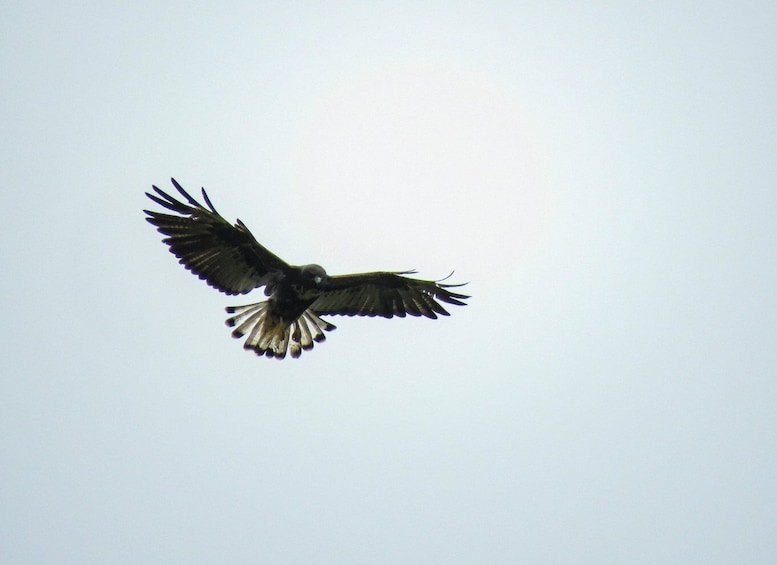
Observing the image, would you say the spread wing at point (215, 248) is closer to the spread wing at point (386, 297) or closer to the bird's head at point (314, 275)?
the bird's head at point (314, 275)

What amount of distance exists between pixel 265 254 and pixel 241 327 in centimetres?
123

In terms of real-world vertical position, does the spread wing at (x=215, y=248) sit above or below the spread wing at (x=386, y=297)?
below

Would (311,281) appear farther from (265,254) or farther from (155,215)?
(155,215)

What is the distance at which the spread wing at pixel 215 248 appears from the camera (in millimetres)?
10789

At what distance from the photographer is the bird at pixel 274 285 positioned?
35.9 feet

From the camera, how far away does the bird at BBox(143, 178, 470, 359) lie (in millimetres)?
10930

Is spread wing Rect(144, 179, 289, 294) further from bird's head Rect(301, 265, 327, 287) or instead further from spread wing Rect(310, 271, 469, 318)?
spread wing Rect(310, 271, 469, 318)

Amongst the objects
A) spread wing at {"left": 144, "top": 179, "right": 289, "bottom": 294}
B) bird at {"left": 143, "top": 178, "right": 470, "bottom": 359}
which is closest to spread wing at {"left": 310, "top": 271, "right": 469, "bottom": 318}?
bird at {"left": 143, "top": 178, "right": 470, "bottom": 359}

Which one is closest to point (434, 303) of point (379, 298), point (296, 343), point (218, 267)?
point (379, 298)

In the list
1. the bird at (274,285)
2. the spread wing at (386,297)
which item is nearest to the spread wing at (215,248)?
the bird at (274,285)

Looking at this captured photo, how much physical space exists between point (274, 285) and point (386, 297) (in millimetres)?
1625

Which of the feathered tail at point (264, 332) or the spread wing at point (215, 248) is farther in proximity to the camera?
the feathered tail at point (264, 332)

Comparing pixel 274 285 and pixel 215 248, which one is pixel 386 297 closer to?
pixel 274 285

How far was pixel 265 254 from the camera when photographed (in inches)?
445
